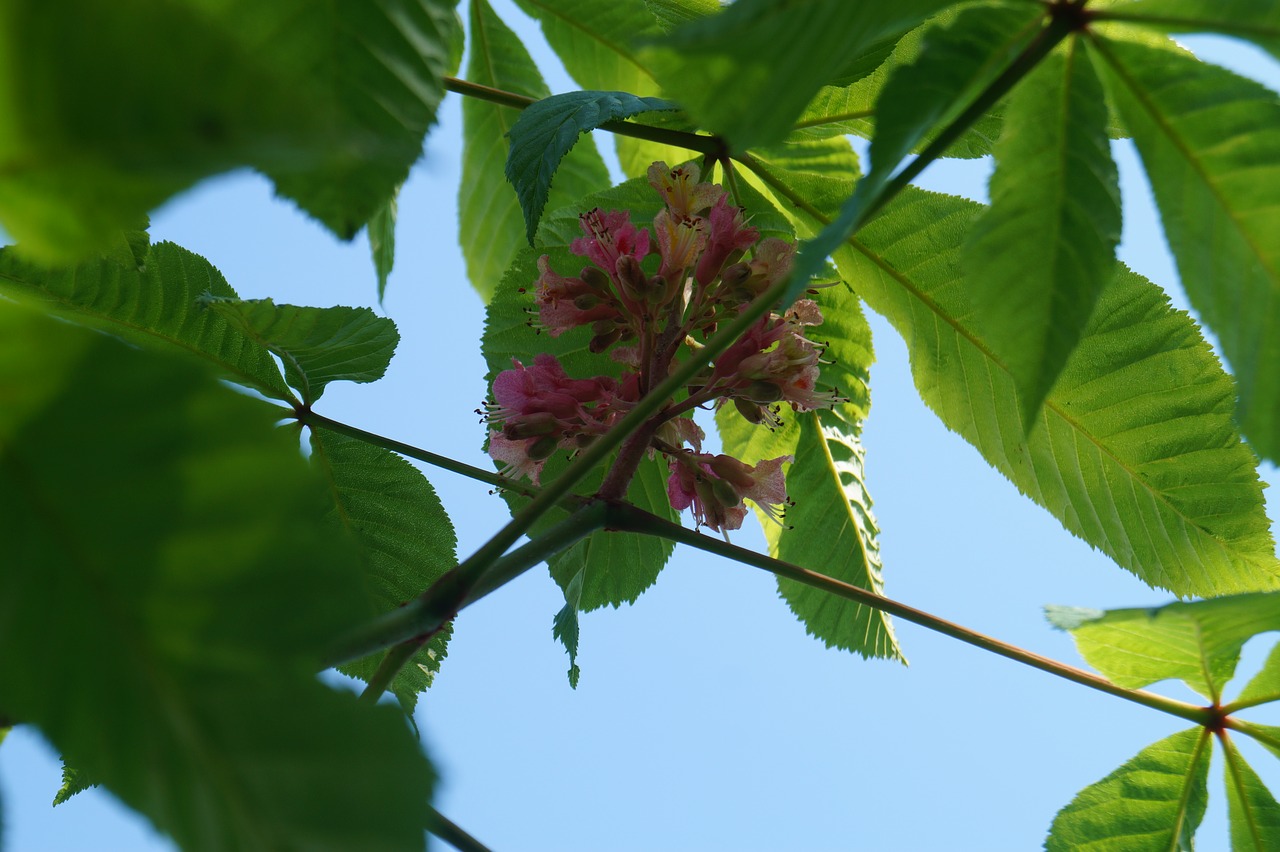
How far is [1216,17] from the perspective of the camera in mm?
783

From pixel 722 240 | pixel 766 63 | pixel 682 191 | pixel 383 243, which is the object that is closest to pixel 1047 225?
pixel 766 63

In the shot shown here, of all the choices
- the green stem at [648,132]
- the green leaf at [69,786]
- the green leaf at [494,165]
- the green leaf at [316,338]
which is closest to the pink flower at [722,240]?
the green stem at [648,132]

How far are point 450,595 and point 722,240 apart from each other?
0.66 metres

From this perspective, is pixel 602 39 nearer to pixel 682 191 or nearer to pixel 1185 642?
pixel 682 191

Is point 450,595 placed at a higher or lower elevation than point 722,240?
lower

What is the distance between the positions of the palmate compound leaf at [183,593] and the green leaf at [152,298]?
767 mm

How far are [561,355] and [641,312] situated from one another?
227 millimetres

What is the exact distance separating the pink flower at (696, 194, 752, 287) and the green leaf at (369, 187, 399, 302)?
1.75 feet

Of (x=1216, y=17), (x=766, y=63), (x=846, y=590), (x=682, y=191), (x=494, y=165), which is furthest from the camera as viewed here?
(x=494, y=165)

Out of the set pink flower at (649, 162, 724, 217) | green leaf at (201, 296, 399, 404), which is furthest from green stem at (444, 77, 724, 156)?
green leaf at (201, 296, 399, 404)

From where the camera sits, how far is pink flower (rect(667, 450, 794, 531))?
4.25 feet

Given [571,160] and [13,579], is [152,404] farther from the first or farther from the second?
[571,160]

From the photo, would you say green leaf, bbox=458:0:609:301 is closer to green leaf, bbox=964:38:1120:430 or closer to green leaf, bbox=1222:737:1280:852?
green leaf, bbox=964:38:1120:430

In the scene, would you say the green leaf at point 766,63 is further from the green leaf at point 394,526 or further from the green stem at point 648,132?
the green leaf at point 394,526
